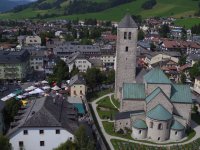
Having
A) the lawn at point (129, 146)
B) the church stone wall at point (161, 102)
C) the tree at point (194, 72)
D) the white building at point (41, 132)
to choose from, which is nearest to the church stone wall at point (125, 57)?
the church stone wall at point (161, 102)

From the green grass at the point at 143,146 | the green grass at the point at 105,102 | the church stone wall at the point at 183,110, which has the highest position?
the church stone wall at the point at 183,110

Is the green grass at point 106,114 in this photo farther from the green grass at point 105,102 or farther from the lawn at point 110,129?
the green grass at point 105,102

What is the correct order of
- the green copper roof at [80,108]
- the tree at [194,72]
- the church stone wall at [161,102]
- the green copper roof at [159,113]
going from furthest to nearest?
the tree at [194,72] → the green copper roof at [80,108] → the church stone wall at [161,102] → the green copper roof at [159,113]

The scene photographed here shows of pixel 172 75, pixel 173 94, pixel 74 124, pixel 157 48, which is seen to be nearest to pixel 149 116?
pixel 173 94

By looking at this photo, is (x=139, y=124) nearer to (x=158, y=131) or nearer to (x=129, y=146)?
(x=158, y=131)

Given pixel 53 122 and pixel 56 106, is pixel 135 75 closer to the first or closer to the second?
pixel 56 106

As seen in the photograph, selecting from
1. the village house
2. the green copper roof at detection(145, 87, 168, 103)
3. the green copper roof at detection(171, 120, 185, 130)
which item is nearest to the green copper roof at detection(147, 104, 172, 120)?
the green copper roof at detection(171, 120, 185, 130)
